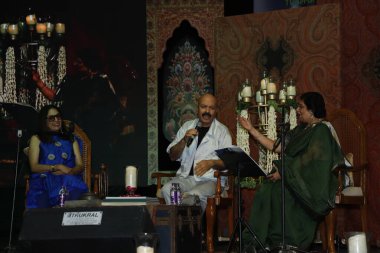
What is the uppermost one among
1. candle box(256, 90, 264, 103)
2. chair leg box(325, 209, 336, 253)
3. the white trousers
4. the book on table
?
candle box(256, 90, 264, 103)

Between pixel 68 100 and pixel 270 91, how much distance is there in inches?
136

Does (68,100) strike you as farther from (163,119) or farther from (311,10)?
(311,10)

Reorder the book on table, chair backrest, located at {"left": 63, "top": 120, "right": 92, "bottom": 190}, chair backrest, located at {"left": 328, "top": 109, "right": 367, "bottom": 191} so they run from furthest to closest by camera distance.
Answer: chair backrest, located at {"left": 63, "top": 120, "right": 92, "bottom": 190}, chair backrest, located at {"left": 328, "top": 109, "right": 367, "bottom": 191}, the book on table

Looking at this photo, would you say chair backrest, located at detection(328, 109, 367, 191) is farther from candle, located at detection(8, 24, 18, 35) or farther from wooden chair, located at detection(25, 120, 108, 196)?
candle, located at detection(8, 24, 18, 35)

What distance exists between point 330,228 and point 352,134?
1.40 m

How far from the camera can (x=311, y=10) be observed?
24.6ft

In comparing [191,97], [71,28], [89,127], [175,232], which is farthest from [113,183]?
[175,232]

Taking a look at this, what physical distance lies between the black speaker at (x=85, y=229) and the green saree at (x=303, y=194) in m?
1.79

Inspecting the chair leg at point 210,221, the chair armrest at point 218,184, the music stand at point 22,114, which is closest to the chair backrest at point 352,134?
the chair armrest at point 218,184

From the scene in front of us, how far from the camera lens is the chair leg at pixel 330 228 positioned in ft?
19.8

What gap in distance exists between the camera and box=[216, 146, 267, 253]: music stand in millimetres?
5630

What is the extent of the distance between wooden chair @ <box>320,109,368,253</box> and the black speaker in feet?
7.36

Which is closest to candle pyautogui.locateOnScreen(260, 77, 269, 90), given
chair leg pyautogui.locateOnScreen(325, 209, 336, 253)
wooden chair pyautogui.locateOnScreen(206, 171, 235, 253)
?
wooden chair pyautogui.locateOnScreen(206, 171, 235, 253)

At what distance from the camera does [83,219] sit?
4.63 metres
